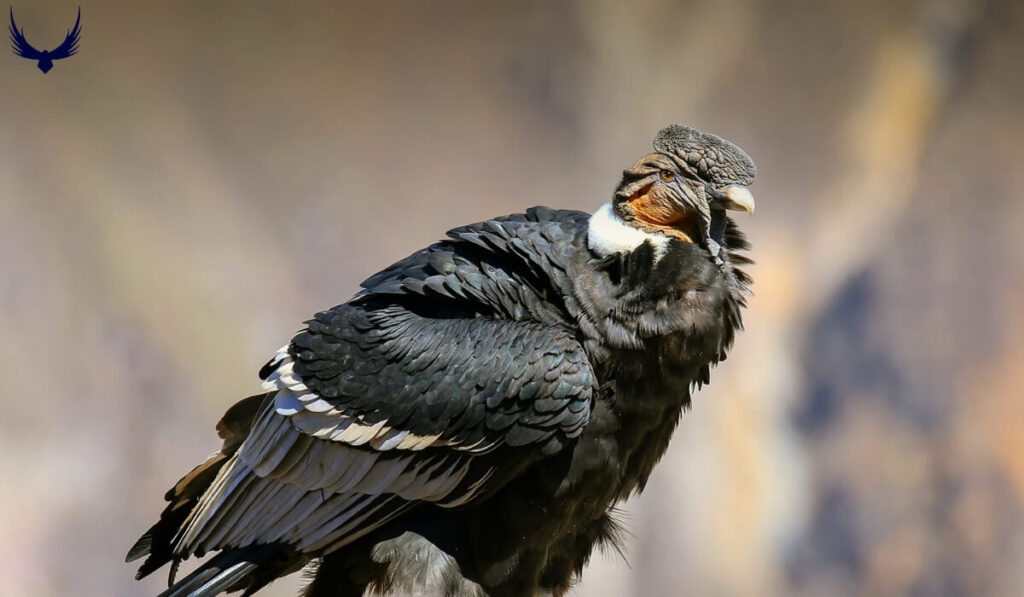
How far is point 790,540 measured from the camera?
22.0 ft

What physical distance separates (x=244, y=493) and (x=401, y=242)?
8.99 ft

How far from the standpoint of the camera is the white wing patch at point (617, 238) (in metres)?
3.89

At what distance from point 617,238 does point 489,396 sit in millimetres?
710

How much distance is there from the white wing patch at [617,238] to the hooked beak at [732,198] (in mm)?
209

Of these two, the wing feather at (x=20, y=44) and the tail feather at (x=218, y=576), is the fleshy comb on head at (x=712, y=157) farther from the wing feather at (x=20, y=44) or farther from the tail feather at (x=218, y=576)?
the wing feather at (x=20, y=44)

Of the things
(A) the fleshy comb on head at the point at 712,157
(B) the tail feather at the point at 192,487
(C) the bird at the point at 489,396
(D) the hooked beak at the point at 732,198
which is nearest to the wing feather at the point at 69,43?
(B) the tail feather at the point at 192,487

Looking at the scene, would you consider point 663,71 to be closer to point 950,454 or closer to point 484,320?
point 950,454

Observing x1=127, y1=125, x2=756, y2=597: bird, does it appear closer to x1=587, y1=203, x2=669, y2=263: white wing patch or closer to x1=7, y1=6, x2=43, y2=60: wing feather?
x1=587, y1=203, x2=669, y2=263: white wing patch

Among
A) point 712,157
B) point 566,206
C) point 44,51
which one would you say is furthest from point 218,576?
point 44,51

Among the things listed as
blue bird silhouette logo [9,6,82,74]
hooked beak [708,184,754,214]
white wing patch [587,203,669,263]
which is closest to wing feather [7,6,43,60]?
blue bird silhouette logo [9,6,82,74]

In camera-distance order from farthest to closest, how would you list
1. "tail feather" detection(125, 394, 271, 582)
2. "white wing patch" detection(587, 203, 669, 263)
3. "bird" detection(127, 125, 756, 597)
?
"tail feather" detection(125, 394, 271, 582), "white wing patch" detection(587, 203, 669, 263), "bird" detection(127, 125, 756, 597)

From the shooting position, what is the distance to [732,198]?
385 cm

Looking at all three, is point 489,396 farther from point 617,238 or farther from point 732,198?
point 732,198

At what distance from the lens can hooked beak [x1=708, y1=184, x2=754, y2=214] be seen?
3.82 m
